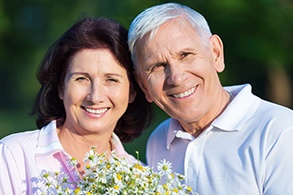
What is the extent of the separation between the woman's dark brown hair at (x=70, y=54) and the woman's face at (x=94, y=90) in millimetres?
52

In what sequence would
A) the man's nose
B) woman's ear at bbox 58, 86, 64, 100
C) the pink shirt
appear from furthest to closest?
woman's ear at bbox 58, 86, 64, 100 → the man's nose → the pink shirt

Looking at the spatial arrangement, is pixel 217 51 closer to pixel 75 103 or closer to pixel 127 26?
pixel 75 103

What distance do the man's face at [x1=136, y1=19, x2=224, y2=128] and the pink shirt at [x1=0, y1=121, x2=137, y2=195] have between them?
2.24 feet

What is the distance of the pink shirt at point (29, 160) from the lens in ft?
12.8

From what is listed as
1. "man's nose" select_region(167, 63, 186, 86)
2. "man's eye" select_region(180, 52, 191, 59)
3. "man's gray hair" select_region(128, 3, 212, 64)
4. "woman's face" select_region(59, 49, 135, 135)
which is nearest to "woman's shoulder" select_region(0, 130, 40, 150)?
"woman's face" select_region(59, 49, 135, 135)

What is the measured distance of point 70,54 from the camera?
168 inches

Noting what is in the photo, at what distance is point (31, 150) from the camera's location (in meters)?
4.07

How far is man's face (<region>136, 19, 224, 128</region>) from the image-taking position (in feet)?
13.6

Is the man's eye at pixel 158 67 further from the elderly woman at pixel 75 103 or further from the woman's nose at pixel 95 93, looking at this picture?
the woman's nose at pixel 95 93

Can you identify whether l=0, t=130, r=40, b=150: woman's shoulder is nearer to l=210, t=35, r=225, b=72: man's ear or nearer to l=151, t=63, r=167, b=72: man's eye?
l=151, t=63, r=167, b=72: man's eye

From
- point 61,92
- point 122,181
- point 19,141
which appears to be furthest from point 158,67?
point 122,181

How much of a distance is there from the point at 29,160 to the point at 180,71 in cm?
102

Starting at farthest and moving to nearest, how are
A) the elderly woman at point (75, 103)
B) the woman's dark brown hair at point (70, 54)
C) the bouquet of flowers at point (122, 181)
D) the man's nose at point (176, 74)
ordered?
the woman's dark brown hair at point (70, 54), the man's nose at point (176, 74), the elderly woman at point (75, 103), the bouquet of flowers at point (122, 181)

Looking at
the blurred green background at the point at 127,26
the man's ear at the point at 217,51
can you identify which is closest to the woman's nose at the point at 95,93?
the man's ear at the point at 217,51
